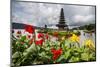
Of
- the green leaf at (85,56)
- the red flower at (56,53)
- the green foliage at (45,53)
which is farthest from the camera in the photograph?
the green leaf at (85,56)

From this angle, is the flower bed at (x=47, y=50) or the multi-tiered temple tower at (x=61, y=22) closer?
the flower bed at (x=47, y=50)

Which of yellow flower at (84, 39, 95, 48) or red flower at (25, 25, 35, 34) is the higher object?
red flower at (25, 25, 35, 34)

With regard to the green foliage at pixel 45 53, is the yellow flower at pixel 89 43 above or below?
above

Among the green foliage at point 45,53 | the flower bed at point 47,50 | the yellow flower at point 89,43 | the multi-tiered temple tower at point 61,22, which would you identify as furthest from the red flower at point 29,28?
the yellow flower at point 89,43

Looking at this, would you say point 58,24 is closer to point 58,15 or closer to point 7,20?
point 58,15

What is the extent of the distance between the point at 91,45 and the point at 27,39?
0.91 m

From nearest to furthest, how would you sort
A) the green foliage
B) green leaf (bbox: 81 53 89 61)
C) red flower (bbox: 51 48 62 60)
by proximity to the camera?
the green foliage → red flower (bbox: 51 48 62 60) → green leaf (bbox: 81 53 89 61)

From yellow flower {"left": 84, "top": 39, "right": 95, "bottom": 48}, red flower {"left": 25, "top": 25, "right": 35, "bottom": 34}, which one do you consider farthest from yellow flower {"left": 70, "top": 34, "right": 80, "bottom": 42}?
red flower {"left": 25, "top": 25, "right": 35, "bottom": 34}

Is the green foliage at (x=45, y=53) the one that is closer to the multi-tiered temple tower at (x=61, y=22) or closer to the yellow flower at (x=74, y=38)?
the yellow flower at (x=74, y=38)

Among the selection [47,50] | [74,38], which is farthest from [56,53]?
[74,38]

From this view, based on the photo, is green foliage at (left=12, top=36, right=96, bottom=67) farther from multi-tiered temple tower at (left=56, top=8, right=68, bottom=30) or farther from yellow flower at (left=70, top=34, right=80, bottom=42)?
multi-tiered temple tower at (left=56, top=8, right=68, bottom=30)

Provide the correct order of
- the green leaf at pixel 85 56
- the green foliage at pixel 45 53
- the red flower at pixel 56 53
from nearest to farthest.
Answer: the green foliage at pixel 45 53 < the red flower at pixel 56 53 < the green leaf at pixel 85 56

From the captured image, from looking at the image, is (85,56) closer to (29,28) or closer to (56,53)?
(56,53)

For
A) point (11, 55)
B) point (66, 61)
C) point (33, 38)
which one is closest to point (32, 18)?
point (33, 38)
